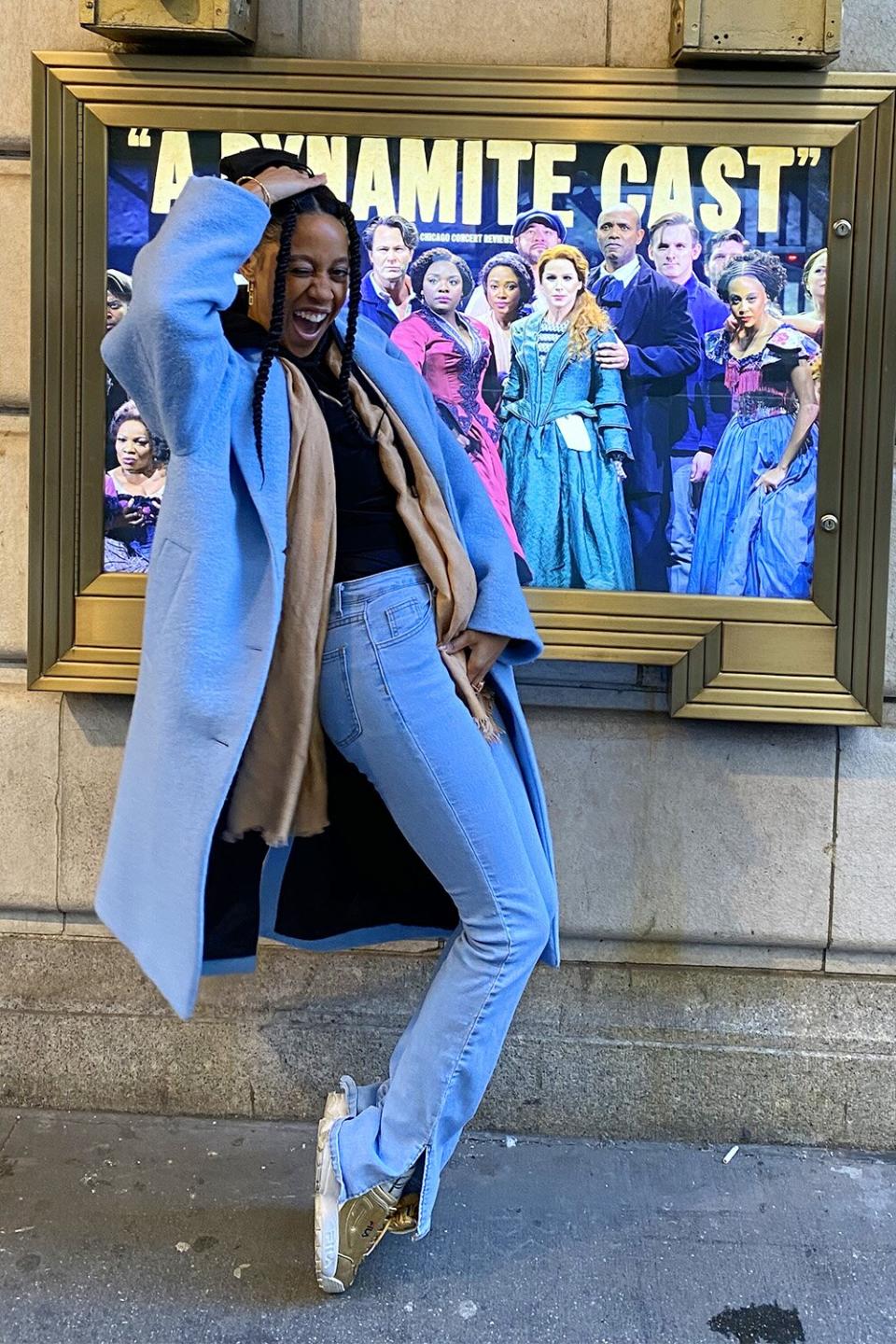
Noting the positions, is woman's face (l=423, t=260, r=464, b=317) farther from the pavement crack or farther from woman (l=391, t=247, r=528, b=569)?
the pavement crack

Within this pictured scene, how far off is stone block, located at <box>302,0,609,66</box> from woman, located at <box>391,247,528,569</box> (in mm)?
617

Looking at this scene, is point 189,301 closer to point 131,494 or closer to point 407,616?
point 407,616

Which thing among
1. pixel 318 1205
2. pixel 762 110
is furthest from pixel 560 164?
pixel 318 1205

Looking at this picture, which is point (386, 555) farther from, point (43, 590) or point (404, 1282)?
point (404, 1282)

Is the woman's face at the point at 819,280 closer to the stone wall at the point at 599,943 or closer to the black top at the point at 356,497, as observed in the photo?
the stone wall at the point at 599,943

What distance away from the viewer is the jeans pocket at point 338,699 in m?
2.66

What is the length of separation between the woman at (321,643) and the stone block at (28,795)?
99 cm

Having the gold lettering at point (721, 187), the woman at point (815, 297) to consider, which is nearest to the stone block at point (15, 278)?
the gold lettering at point (721, 187)

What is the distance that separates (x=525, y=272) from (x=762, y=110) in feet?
2.32

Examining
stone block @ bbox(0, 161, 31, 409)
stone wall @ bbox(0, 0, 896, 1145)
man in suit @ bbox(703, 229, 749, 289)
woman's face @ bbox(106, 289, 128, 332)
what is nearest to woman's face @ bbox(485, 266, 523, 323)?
man in suit @ bbox(703, 229, 749, 289)

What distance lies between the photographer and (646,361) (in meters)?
3.50

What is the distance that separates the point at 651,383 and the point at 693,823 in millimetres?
1175

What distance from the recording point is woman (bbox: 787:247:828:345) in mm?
3449

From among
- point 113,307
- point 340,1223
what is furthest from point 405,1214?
point 113,307
